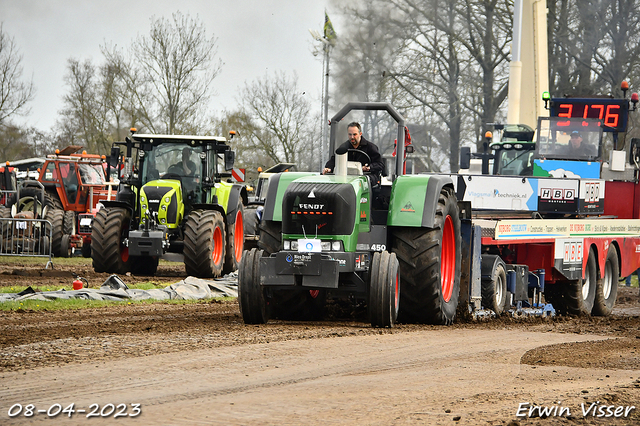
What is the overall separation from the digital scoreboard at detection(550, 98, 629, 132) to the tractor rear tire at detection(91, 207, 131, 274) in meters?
9.77

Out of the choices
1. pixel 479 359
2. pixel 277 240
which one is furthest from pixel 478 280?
pixel 479 359

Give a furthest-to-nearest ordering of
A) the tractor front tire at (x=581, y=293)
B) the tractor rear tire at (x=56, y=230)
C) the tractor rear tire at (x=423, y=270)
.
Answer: the tractor rear tire at (x=56, y=230) → the tractor front tire at (x=581, y=293) → the tractor rear tire at (x=423, y=270)

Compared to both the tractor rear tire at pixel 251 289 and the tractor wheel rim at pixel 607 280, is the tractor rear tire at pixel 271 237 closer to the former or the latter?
the tractor rear tire at pixel 251 289

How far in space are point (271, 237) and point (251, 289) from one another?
71 cm

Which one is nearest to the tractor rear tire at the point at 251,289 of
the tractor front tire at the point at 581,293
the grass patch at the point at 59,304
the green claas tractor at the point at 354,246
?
the green claas tractor at the point at 354,246

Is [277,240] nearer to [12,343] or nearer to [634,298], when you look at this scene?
[12,343]

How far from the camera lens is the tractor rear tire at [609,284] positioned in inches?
549

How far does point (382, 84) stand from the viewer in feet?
86.7

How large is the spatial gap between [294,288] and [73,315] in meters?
2.82

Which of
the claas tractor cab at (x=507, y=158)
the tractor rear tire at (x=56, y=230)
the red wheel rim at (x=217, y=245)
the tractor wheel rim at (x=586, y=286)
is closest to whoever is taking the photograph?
the tractor wheel rim at (x=586, y=286)

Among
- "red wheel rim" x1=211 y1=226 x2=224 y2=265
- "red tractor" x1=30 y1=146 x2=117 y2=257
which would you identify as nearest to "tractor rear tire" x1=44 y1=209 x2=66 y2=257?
"red tractor" x1=30 y1=146 x2=117 y2=257

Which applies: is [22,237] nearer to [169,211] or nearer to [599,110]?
[169,211]

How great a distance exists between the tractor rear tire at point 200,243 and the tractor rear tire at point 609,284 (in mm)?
6631

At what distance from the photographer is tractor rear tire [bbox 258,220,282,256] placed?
898 cm
